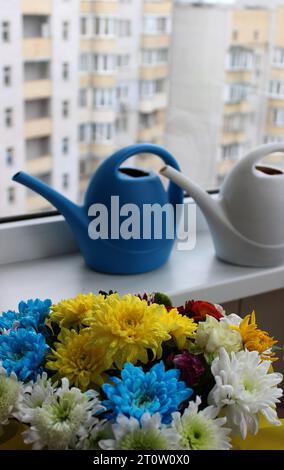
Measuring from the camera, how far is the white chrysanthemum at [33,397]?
48 cm

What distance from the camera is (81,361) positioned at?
52 cm

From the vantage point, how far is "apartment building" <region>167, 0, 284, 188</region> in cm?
142

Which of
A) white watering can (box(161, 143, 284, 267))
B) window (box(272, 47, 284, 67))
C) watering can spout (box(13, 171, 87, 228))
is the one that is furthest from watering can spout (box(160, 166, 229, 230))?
window (box(272, 47, 284, 67))

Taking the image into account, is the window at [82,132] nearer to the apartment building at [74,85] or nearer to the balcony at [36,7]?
the apartment building at [74,85]

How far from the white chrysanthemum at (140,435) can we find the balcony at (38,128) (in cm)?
87

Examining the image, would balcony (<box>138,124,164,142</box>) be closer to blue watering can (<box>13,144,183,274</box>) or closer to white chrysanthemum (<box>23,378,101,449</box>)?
blue watering can (<box>13,144,183,274</box>)

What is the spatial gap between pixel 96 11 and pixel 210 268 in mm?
534

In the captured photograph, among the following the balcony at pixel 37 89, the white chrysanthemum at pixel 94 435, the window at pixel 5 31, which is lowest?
the white chrysanthemum at pixel 94 435

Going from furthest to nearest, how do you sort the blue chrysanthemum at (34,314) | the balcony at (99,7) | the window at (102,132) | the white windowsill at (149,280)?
the window at (102,132)
the balcony at (99,7)
the white windowsill at (149,280)
the blue chrysanthemum at (34,314)

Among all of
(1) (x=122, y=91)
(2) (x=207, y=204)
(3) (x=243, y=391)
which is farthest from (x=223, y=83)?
(3) (x=243, y=391)

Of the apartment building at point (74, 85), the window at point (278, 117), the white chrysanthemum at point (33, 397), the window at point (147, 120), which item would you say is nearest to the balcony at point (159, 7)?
the apartment building at point (74, 85)

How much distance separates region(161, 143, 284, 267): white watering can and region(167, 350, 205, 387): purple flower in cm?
68

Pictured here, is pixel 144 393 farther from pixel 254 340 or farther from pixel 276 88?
pixel 276 88
